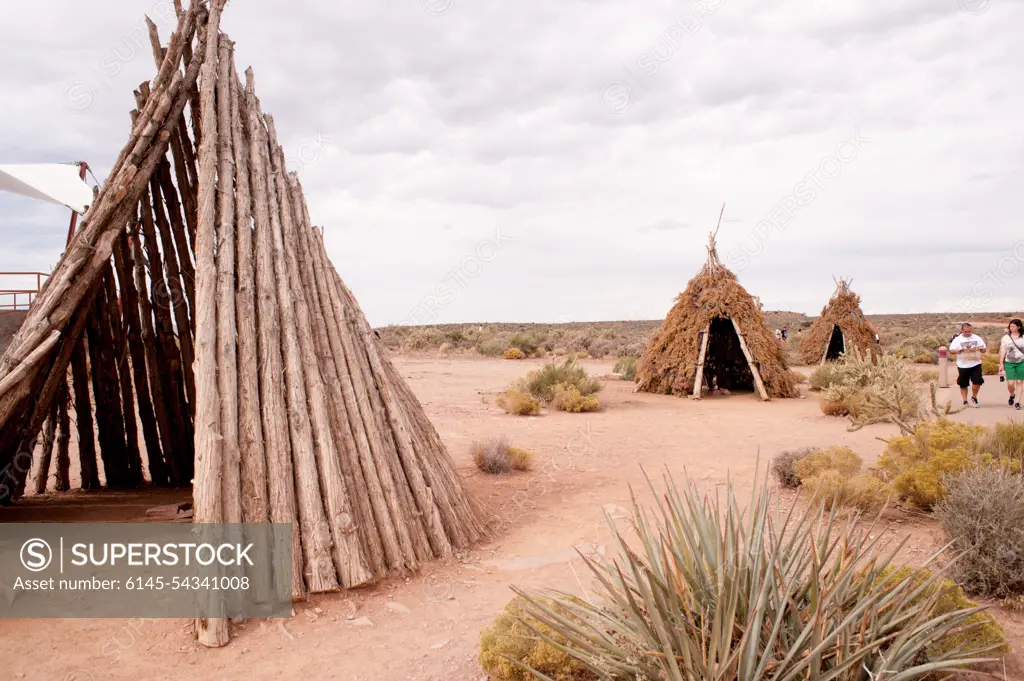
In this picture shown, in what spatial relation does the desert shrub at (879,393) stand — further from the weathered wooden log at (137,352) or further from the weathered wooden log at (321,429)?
the weathered wooden log at (137,352)

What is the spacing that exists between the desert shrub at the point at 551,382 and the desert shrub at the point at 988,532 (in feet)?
25.1

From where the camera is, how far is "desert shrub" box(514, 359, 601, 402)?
11.6 m

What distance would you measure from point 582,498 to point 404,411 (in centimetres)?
196

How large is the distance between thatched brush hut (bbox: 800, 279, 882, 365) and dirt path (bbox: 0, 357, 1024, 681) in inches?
329

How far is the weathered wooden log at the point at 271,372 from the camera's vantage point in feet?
12.2

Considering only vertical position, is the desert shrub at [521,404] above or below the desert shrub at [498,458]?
above

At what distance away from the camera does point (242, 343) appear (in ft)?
13.2

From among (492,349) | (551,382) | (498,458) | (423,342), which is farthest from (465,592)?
(423,342)

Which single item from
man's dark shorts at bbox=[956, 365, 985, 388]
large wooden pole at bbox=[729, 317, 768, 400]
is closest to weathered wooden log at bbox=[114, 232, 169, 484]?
large wooden pole at bbox=[729, 317, 768, 400]

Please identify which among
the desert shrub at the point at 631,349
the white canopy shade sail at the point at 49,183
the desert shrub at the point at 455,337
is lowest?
the desert shrub at the point at 631,349

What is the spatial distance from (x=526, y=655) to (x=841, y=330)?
1605cm

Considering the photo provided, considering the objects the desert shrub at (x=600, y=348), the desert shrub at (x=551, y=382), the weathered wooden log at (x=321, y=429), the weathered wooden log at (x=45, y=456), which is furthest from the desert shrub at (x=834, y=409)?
the desert shrub at (x=600, y=348)

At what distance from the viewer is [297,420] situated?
3.97 meters

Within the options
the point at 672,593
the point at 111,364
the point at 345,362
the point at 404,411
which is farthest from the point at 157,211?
the point at 672,593
